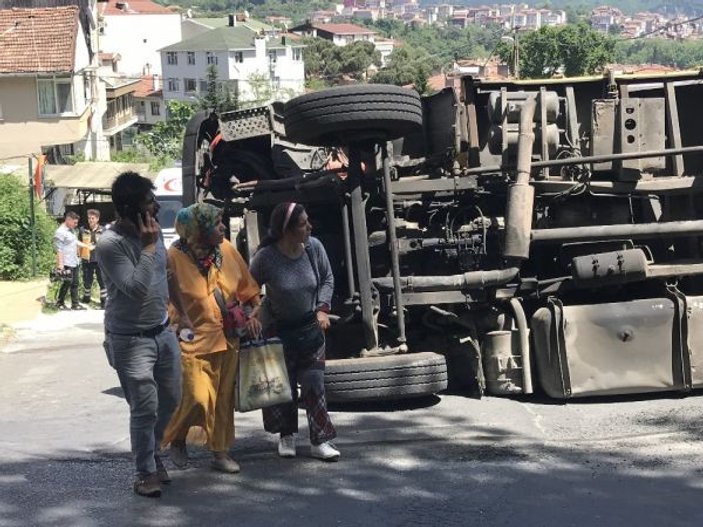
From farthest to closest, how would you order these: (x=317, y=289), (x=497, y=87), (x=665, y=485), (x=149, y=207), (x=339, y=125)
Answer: (x=497, y=87), (x=339, y=125), (x=317, y=289), (x=665, y=485), (x=149, y=207)

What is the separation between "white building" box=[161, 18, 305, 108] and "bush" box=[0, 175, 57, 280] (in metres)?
83.6

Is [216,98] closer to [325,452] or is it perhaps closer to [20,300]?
[20,300]

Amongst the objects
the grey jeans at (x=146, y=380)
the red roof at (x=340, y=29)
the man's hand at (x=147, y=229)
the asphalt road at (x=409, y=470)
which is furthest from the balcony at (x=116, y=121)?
the red roof at (x=340, y=29)

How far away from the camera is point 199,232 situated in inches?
233

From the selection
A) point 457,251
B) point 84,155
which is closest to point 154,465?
point 457,251

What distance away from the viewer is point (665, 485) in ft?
19.2

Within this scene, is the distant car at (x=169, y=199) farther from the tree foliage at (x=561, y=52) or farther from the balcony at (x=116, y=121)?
the tree foliage at (x=561, y=52)

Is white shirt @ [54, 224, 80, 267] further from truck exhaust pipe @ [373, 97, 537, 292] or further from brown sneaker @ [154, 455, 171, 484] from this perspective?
brown sneaker @ [154, 455, 171, 484]

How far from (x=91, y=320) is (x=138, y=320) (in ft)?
29.8

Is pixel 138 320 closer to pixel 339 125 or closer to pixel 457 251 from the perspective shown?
pixel 339 125

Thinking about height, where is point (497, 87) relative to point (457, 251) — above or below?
above

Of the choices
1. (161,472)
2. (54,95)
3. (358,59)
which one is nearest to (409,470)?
(161,472)

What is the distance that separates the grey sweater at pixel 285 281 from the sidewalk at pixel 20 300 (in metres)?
7.88

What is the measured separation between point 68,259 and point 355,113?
9.03m
